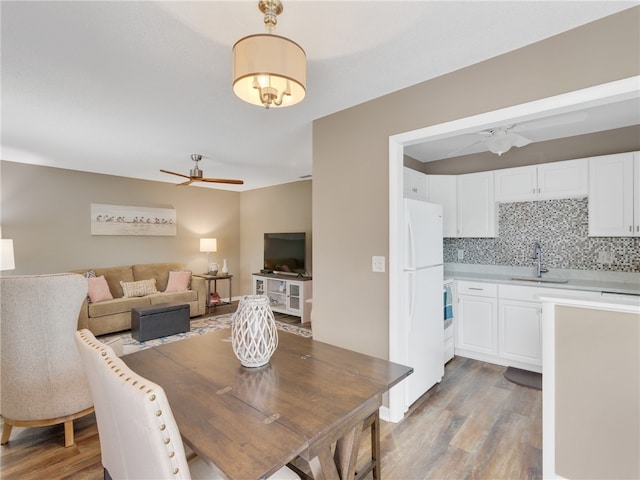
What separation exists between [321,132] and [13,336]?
2.67 meters

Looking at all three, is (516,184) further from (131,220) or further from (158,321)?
(131,220)

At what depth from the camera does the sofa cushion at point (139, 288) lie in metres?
5.00

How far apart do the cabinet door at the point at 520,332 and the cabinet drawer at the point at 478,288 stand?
13 cm

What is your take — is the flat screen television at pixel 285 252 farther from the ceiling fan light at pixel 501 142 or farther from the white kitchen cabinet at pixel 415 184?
the ceiling fan light at pixel 501 142

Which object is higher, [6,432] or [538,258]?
[538,258]

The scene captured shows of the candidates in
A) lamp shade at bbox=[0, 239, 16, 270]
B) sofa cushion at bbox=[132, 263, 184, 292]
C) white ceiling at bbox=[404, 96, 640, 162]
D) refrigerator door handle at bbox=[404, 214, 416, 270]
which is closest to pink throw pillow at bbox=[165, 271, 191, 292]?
sofa cushion at bbox=[132, 263, 184, 292]

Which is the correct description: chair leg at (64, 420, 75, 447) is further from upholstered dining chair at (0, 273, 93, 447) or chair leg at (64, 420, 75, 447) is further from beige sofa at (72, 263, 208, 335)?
beige sofa at (72, 263, 208, 335)

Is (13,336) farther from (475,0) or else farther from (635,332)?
(635,332)

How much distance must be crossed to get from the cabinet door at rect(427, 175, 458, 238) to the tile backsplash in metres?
0.37

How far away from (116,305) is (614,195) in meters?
6.14

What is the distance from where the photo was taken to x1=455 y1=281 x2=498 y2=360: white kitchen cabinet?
343cm

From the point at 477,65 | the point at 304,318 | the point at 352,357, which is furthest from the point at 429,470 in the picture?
the point at 304,318

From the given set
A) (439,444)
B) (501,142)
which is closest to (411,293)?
(439,444)

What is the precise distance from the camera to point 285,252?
5996mm
